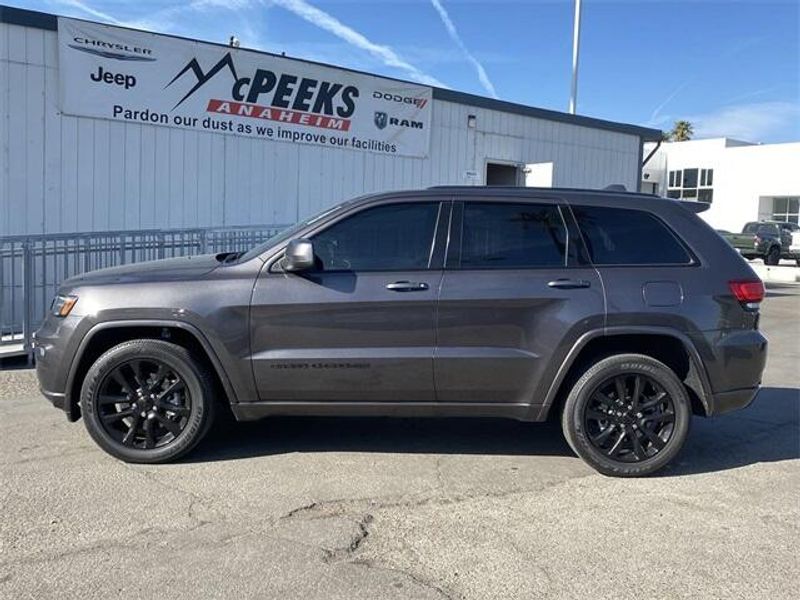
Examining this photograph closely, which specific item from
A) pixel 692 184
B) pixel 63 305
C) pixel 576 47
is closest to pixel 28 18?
pixel 63 305

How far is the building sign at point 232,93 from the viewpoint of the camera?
10133 mm

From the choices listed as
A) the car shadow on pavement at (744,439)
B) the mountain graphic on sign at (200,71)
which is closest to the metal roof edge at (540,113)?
the mountain graphic on sign at (200,71)

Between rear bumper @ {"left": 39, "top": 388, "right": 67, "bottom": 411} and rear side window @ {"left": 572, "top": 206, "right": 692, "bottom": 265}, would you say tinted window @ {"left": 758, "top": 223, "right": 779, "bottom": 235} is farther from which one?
rear bumper @ {"left": 39, "top": 388, "right": 67, "bottom": 411}

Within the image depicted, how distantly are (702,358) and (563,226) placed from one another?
1.26 m

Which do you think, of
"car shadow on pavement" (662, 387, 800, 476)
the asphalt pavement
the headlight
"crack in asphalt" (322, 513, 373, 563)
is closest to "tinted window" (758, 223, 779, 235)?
"car shadow on pavement" (662, 387, 800, 476)

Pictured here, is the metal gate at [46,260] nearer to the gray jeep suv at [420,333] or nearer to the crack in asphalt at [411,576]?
the gray jeep suv at [420,333]

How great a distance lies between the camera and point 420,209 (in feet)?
16.4

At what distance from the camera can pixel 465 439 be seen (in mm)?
5621

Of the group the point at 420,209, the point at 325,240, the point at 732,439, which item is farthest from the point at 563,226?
the point at 732,439

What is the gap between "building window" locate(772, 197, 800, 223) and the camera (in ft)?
133

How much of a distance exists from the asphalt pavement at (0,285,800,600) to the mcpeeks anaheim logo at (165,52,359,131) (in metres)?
6.84

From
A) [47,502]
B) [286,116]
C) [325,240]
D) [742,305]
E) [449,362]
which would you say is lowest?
[47,502]

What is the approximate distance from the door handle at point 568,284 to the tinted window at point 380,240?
2.79 ft

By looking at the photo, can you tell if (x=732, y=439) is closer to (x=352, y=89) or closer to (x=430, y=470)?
(x=430, y=470)
